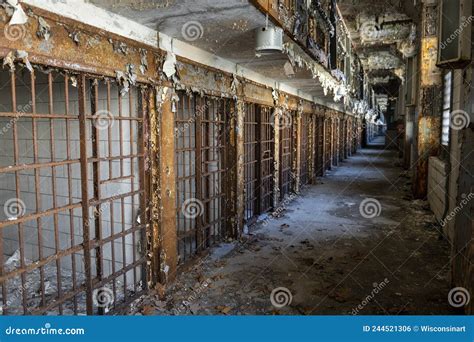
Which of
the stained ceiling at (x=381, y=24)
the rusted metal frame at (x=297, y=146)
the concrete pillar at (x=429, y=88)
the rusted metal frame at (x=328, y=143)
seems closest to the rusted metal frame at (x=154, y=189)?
the rusted metal frame at (x=297, y=146)

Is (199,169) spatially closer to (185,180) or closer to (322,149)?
(185,180)

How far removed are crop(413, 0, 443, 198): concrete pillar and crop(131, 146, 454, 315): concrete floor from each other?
2.01 metres

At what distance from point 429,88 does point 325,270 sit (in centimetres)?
701

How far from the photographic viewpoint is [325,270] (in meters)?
5.36

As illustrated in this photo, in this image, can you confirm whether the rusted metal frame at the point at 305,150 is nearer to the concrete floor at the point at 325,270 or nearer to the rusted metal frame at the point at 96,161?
the concrete floor at the point at 325,270

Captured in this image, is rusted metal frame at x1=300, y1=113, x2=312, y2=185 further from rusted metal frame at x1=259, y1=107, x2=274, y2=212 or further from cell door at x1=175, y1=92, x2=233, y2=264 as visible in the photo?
cell door at x1=175, y1=92, x2=233, y2=264

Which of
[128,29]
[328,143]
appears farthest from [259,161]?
[328,143]

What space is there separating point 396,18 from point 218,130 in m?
12.5

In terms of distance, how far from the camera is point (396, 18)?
1491cm

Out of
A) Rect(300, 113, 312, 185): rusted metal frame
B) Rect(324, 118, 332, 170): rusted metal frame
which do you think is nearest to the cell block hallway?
Rect(300, 113, 312, 185): rusted metal frame

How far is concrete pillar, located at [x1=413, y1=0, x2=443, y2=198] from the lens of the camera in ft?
31.3

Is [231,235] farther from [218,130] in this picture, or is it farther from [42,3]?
[42,3]

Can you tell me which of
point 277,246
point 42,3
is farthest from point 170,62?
point 277,246

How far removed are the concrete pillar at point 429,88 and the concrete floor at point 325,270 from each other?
2013mm
